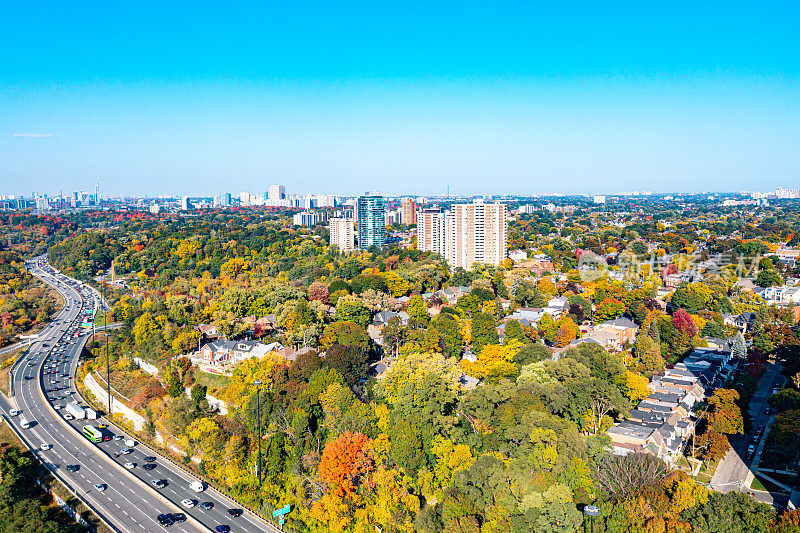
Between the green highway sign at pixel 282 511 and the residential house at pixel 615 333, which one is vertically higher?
the residential house at pixel 615 333

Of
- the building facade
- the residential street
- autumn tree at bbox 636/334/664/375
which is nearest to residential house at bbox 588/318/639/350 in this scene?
autumn tree at bbox 636/334/664/375

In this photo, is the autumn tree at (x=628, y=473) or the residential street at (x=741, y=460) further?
the residential street at (x=741, y=460)

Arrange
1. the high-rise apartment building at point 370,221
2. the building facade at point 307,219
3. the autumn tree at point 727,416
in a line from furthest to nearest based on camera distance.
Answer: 1. the building facade at point 307,219
2. the high-rise apartment building at point 370,221
3. the autumn tree at point 727,416

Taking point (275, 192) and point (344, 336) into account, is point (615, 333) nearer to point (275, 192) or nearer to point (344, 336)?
point (344, 336)

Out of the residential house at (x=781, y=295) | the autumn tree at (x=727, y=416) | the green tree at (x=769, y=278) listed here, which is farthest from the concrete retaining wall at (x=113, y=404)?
the green tree at (x=769, y=278)

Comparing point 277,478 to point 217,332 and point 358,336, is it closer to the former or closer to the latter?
point 358,336

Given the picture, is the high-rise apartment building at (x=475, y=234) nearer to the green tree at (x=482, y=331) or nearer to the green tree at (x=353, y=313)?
the green tree at (x=353, y=313)

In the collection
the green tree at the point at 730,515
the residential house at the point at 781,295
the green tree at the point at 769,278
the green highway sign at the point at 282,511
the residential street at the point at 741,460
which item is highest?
the green tree at the point at 769,278
